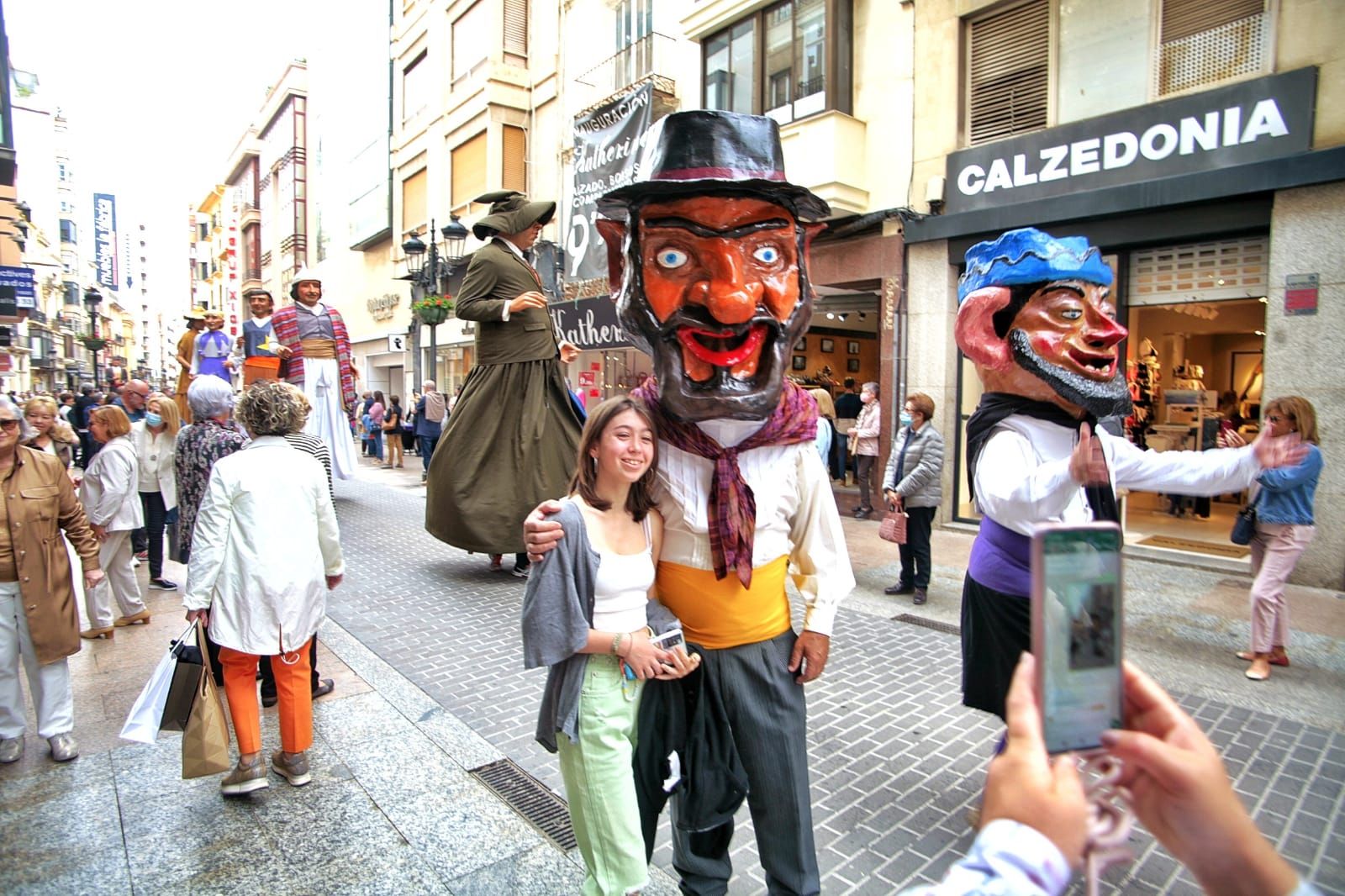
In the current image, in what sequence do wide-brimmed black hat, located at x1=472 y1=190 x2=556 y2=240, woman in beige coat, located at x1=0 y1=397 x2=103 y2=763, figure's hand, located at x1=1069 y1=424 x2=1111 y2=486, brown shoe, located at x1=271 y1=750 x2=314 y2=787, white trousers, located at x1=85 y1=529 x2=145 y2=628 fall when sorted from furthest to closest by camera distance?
white trousers, located at x1=85 y1=529 x2=145 y2=628
wide-brimmed black hat, located at x1=472 y1=190 x2=556 y2=240
woman in beige coat, located at x1=0 y1=397 x2=103 y2=763
brown shoe, located at x1=271 y1=750 x2=314 y2=787
figure's hand, located at x1=1069 y1=424 x2=1111 y2=486

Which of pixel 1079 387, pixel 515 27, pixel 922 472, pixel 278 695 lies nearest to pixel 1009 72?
pixel 922 472

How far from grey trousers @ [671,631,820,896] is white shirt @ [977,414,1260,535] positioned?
948 millimetres

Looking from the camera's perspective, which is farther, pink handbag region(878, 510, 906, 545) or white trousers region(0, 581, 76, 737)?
pink handbag region(878, 510, 906, 545)

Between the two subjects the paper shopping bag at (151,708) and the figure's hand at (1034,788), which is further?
the paper shopping bag at (151,708)

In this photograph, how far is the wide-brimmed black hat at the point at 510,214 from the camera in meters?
5.36

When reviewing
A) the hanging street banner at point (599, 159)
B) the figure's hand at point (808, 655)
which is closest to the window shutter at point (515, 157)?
the hanging street banner at point (599, 159)

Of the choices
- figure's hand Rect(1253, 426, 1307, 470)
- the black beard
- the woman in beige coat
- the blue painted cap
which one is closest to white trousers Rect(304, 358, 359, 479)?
Result: the woman in beige coat

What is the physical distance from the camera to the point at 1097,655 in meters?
1.05

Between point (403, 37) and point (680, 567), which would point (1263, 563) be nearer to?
point (680, 567)

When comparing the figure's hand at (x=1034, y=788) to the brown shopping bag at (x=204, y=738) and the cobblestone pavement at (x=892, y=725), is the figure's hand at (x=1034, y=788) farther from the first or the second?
the brown shopping bag at (x=204, y=738)

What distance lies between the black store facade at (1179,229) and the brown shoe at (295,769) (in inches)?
314

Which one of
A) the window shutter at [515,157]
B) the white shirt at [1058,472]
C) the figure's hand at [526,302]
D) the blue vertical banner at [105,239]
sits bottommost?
the white shirt at [1058,472]

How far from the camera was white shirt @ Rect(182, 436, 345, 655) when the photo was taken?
129 inches

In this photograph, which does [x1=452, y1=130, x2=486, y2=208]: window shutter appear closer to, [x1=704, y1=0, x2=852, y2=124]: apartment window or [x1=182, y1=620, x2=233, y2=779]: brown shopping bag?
[x1=704, y1=0, x2=852, y2=124]: apartment window
